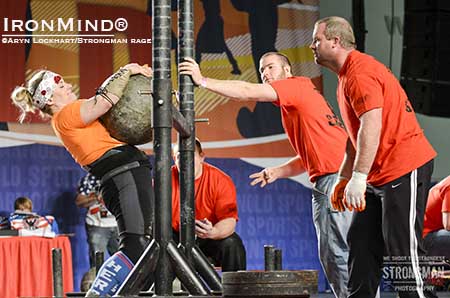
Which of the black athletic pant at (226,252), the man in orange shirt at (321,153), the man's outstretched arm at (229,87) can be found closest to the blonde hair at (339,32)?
the man's outstretched arm at (229,87)

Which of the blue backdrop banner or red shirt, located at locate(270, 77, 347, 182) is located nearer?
red shirt, located at locate(270, 77, 347, 182)

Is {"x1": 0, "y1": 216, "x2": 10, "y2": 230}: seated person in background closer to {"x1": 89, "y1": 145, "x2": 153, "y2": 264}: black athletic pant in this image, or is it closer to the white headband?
the white headband

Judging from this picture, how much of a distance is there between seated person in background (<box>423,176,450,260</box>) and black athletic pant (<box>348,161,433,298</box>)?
8.21ft

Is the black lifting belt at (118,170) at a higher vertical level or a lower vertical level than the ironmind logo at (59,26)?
lower

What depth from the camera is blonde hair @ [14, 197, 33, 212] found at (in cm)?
1052

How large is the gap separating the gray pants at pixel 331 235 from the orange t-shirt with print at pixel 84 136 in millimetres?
1306

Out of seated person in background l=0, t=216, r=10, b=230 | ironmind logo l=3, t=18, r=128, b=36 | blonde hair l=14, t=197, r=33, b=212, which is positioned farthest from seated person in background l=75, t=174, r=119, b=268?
ironmind logo l=3, t=18, r=128, b=36

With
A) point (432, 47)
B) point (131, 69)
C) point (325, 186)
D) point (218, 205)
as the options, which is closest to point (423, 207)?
point (325, 186)

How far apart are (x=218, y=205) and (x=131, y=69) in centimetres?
220

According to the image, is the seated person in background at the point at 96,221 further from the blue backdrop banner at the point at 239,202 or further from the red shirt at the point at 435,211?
the red shirt at the point at 435,211

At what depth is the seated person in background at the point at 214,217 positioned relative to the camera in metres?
6.32

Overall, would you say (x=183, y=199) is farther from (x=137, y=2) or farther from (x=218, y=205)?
(x=137, y=2)

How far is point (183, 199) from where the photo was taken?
4.14m

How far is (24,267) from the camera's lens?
8914 mm
